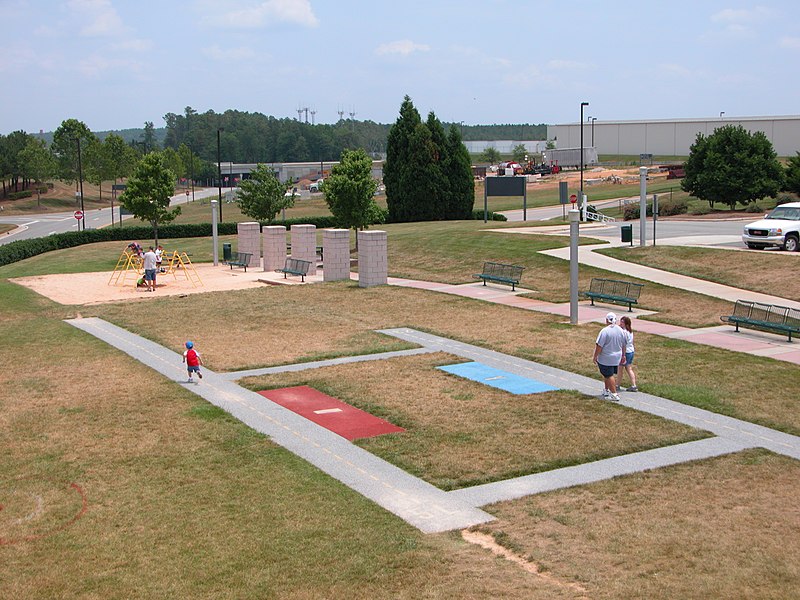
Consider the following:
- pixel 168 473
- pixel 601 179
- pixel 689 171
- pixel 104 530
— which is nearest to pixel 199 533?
pixel 104 530

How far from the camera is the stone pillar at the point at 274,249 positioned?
38.8 meters

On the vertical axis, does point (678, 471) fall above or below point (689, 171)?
below

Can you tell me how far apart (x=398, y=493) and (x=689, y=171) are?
46683 mm

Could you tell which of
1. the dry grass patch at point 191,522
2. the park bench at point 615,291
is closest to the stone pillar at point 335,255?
the park bench at point 615,291

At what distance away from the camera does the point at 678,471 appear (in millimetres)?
12406

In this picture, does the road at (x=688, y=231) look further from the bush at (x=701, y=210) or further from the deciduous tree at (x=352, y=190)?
the deciduous tree at (x=352, y=190)

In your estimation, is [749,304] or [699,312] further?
[699,312]

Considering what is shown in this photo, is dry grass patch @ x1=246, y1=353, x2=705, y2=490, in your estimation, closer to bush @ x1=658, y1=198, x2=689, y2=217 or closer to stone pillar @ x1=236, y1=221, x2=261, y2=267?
stone pillar @ x1=236, y1=221, x2=261, y2=267

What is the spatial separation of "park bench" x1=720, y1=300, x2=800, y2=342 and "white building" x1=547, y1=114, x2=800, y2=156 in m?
78.4

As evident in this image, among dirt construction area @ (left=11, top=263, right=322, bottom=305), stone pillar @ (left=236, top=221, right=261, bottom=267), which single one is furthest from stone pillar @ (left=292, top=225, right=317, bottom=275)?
stone pillar @ (left=236, top=221, right=261, bottom=267)

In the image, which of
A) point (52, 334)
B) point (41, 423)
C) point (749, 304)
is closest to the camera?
point (41, 423)

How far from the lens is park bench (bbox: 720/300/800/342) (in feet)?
68.6

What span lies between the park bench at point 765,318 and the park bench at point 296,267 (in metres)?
17.4

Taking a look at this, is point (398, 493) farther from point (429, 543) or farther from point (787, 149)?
point (787, 149)
